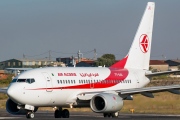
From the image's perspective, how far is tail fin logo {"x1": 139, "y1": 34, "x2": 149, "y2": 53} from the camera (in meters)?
55.7

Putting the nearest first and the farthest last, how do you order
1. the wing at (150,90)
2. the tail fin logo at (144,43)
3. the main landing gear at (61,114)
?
1. the wing at (150,90)
2. the main landing gear at (61,114)
3. the tail fin logo at (144,43)

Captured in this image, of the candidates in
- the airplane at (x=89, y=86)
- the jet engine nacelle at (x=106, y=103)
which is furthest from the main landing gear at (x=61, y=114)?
the jet engine nacelle at (x=106, y=103)

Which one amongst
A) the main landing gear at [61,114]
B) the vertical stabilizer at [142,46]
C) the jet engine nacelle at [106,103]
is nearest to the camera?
the jet engine nacelle at [106,103]

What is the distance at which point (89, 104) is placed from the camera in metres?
49.7

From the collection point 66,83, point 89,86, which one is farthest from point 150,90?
point 66,83

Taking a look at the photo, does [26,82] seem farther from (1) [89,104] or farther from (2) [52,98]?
(1) [89,104]

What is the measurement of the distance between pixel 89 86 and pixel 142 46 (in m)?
7.61

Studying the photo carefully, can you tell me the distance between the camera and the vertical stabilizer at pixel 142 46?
181 ft

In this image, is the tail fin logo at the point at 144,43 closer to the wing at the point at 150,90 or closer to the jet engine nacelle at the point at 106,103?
the wing at the point at 150,90

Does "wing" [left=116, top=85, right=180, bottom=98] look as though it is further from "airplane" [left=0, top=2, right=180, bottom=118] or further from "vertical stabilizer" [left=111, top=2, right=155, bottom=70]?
"vertical stabilizer" [left=111, top=2, right=155, bottom=70]

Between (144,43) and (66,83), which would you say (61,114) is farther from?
(144,43)

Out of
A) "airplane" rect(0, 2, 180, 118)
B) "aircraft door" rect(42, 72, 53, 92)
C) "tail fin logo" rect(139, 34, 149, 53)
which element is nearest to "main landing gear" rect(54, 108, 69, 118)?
"airplane" rect(0, 2, 180, 118)

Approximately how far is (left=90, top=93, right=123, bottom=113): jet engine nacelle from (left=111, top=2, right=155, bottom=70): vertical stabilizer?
6.46 meters

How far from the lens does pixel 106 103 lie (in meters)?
47.7
